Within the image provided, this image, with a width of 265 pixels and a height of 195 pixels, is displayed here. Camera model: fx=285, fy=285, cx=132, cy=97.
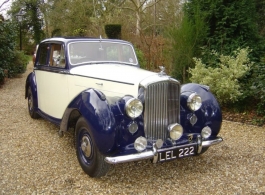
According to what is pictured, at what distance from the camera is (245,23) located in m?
7.52

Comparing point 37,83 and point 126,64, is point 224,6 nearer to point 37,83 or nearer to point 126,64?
point 126,64

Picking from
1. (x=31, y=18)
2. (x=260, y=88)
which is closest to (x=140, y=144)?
(x=260, y=88)

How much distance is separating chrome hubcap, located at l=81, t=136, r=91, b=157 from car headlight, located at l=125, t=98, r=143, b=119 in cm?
72

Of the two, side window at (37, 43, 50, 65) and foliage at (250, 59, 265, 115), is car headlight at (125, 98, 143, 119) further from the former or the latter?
foliage at (250, 59, 265, 115)

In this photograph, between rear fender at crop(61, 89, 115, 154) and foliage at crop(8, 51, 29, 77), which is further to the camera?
foliage at crop(8, 51, 29, 77)

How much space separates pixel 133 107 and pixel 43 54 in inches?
122

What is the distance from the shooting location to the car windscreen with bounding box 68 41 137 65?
4.82m

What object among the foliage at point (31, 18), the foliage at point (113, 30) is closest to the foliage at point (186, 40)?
the foliage at point (113, 30)

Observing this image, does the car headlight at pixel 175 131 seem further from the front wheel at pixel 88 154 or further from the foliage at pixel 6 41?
the foliage at pixel 6 41

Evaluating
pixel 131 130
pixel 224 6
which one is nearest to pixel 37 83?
pixel 131 130

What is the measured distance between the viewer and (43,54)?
5.71m

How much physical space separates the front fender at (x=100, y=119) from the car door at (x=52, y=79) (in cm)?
125

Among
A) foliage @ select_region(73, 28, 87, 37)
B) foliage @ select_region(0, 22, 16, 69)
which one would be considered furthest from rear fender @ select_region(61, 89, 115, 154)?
foliage @ select_region(73, 28, 87, 37)

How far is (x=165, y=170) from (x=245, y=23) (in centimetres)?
528
